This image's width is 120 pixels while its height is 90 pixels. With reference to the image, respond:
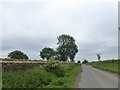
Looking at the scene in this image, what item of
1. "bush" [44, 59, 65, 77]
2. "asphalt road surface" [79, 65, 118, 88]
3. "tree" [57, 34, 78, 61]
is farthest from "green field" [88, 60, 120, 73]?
"tree" [57, 34, 78, 61]

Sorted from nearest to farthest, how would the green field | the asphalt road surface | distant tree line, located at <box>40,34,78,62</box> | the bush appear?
the asphalt road surface < the bush < the green field < distant tree line, located at <box>40,34,78,62</box>

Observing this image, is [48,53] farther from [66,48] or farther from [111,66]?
[111,66]

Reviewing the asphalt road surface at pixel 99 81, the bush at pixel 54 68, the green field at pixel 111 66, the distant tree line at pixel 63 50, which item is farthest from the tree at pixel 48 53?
the bush at pixel 54 68

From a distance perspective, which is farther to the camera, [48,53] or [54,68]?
[48,53]

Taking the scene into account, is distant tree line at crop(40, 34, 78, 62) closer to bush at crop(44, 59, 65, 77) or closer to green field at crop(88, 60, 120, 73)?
green field at crop(88, 60, 120, 73)

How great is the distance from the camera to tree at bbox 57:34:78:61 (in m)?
122

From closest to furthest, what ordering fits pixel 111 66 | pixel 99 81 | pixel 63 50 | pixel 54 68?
pixel 99 81 < pixel 54 68 < pixel 111 66 < pixel 63 50

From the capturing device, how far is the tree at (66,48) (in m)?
122

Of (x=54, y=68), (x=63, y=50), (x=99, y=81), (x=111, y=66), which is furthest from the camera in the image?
(x=63, y=50)

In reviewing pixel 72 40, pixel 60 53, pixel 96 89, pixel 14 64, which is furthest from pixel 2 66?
pixel 72 40

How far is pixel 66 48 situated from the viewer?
123 meters

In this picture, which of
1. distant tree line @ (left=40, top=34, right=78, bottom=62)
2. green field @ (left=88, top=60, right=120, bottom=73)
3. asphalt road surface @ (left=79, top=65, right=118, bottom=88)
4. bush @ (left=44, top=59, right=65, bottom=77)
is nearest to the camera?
asphalt road surface @ (left=79, top=65, right=118, bottom=88)

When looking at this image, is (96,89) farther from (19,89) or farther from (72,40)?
(72,40)

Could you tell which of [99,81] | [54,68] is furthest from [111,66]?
[99,81]
